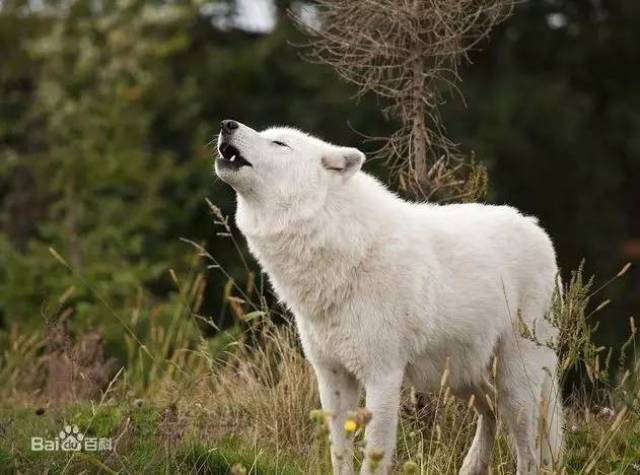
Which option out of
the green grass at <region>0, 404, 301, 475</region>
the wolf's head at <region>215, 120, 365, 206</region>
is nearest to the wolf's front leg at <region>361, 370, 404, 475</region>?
the green grass at <region>0, 404, 301, 475</region>

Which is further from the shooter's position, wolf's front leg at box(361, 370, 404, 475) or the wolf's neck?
the wolf's neck

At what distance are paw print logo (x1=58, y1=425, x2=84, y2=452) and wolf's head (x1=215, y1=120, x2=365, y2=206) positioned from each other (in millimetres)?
1279

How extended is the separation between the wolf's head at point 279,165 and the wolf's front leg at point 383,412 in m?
0.88

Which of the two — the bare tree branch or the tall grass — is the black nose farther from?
the bare tree branch

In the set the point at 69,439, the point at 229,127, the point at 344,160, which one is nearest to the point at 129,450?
the point at 69,439

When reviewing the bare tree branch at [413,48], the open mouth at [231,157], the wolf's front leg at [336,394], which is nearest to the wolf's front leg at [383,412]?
the wolf's front leg at [336,394]

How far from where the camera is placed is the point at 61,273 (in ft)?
39.8

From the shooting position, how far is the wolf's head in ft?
16.9

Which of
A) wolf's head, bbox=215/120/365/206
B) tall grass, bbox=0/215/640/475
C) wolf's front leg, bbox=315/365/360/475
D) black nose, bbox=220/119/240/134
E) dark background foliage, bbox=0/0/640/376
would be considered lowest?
dark background foliage, bbox=0/0/640/376

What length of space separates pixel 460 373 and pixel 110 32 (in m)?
11.5

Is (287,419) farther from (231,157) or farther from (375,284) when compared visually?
(231,157)

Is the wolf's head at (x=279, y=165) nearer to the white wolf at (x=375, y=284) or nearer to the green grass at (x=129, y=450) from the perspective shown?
the white wolf at (x=375, y=284)

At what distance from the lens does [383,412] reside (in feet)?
16.1

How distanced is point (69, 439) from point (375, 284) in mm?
1477
